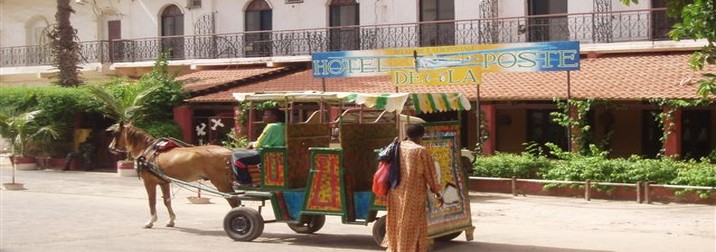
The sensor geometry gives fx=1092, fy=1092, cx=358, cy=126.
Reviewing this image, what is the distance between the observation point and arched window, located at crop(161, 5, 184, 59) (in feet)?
112

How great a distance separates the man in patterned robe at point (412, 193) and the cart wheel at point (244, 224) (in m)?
2.90

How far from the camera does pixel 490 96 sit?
80.1 feet

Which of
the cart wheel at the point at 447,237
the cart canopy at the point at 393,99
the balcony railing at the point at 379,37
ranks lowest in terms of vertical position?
the cart wheel at the point at 447,237

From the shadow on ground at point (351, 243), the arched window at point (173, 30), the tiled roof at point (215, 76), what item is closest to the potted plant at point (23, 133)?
the tiled roof at point (215, 76)

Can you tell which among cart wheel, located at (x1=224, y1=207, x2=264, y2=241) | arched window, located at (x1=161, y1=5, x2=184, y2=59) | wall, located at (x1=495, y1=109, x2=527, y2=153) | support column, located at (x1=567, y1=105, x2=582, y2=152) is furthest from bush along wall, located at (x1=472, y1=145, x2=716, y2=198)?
arched window, located at (x1=161, y1=5, x2=184, y2=59)

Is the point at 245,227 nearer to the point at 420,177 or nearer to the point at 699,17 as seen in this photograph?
the point at 420,177

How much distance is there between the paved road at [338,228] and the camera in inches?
556

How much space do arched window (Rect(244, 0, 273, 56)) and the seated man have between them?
17.5 m

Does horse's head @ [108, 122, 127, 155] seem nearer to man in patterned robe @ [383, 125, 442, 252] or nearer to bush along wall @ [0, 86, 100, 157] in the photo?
man in patterned robe @ [383, 125, 442, 252]

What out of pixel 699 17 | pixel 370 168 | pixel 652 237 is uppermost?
pixel 699 17

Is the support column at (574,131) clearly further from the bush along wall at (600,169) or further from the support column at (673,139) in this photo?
the support column at (673,139)

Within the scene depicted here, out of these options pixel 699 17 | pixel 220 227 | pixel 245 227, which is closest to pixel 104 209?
pixel 220 227

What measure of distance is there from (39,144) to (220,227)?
16.5 m

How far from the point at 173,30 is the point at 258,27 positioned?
134 inches
